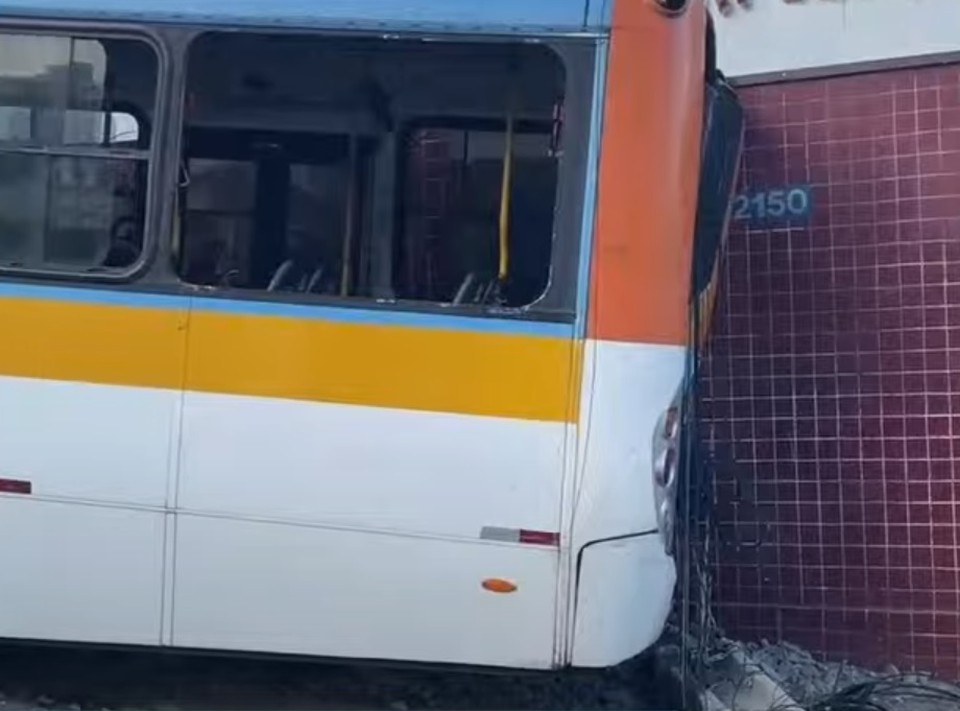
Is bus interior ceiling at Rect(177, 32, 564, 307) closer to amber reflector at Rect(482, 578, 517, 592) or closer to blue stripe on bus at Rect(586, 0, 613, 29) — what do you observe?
blue stripe on bus at Rect(586, 0, 613, 29)

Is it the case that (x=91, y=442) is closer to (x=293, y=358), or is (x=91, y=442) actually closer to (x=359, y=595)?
(x=293, y=358)

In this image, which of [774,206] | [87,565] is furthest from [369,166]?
[774,206]

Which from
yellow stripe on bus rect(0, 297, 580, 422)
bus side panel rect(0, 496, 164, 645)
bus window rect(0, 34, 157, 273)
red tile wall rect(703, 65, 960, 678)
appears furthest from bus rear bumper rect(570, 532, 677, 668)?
red tile wall rect(703, 65, 960, 678)

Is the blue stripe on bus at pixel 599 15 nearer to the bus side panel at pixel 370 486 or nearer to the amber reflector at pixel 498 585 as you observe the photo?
the bus side panel at pixel 370 486

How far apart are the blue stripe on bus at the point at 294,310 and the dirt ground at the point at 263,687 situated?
4.62ft

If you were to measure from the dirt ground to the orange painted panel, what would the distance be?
58.8 inches

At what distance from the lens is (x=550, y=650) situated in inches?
201

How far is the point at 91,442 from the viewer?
17.1ft

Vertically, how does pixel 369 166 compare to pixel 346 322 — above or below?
above

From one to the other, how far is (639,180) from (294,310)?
1.28m

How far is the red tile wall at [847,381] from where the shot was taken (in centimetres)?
750

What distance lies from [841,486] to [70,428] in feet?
13.6

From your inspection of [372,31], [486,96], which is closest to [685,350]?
[486,96]

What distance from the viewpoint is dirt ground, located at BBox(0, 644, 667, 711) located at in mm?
5711
